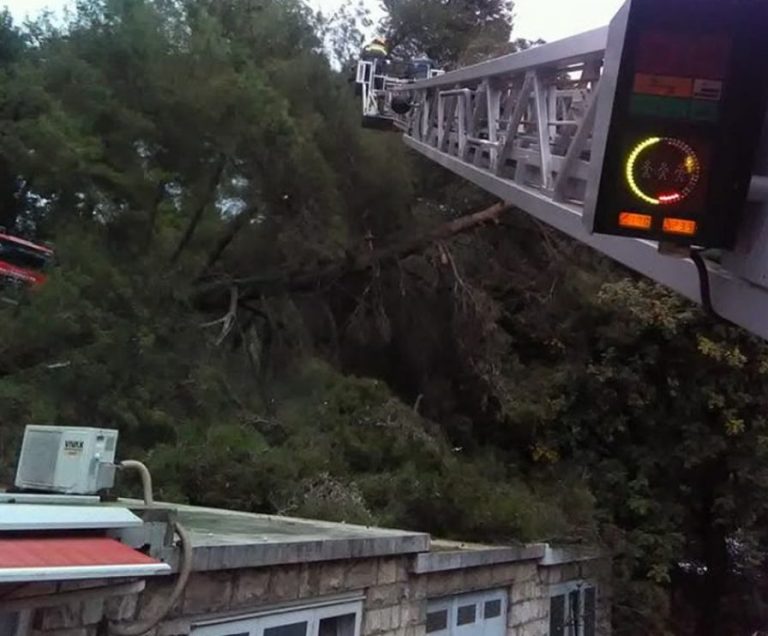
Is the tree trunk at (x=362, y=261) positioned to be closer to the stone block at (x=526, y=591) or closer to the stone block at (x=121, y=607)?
the stone block at (x=526, y=591)

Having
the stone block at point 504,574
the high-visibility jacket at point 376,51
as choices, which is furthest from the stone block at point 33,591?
the high-visibility jacket at point 376,51

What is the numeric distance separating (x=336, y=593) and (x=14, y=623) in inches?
84.6

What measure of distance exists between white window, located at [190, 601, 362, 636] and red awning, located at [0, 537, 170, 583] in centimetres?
101

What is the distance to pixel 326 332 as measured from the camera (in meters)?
13.1

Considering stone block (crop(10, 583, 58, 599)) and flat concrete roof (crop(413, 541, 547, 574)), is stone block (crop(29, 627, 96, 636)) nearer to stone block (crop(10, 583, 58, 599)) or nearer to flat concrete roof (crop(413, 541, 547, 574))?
stone block (crop(10, 583, 58, 599))

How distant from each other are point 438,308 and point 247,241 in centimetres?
278

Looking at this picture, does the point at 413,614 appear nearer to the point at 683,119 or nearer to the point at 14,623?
the point at 14,623

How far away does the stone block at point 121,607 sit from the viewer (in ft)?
13.5

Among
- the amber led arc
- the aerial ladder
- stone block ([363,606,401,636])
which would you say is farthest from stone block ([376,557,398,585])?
the amber led arc

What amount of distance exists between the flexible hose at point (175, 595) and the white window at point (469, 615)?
9.42 ft

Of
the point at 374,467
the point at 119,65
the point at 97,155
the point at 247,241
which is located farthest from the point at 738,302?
the point at 247,241

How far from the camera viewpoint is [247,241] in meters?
12.4

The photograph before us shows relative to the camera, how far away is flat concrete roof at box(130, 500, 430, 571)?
4.52 meters

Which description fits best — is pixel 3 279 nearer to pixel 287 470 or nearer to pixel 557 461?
pixel 287 470
